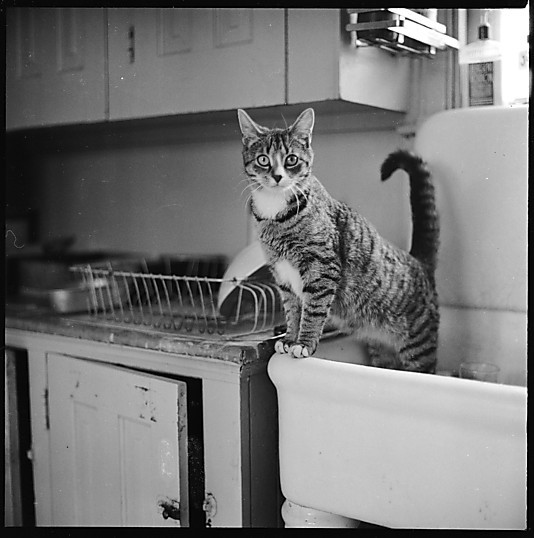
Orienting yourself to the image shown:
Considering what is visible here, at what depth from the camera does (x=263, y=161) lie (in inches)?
41.4

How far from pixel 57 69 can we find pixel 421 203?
2.73ft

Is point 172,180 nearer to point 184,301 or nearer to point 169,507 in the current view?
point 184,301

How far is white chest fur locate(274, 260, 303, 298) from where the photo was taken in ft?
3.56

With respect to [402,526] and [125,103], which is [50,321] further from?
[402,526]

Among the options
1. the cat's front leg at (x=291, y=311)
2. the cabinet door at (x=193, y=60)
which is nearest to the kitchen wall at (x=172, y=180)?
the cabinet door at (x=193, y=60)

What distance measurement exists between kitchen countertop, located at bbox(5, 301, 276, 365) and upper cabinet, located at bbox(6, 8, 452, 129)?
1.27 feet

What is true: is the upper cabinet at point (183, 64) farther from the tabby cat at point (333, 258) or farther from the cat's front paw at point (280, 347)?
the cat's front paw at point (280, 347)

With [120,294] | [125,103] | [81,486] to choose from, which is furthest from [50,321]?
[125,103]

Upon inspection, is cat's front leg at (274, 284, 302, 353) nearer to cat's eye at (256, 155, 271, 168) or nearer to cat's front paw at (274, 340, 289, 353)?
cat's front paw at (274, 340, 289, 353)

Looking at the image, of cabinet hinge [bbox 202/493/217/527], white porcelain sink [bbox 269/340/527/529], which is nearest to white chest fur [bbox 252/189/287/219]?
white porcelain sink [bbox 269/340/527/529]

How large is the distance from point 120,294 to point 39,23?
57 cm

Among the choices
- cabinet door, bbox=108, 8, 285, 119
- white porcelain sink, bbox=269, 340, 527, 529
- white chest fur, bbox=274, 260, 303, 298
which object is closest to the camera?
white porcelain sink, bbox=269, 340, 527, 529

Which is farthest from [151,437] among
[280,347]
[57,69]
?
[57,69]

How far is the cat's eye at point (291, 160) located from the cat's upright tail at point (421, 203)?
0.26m
